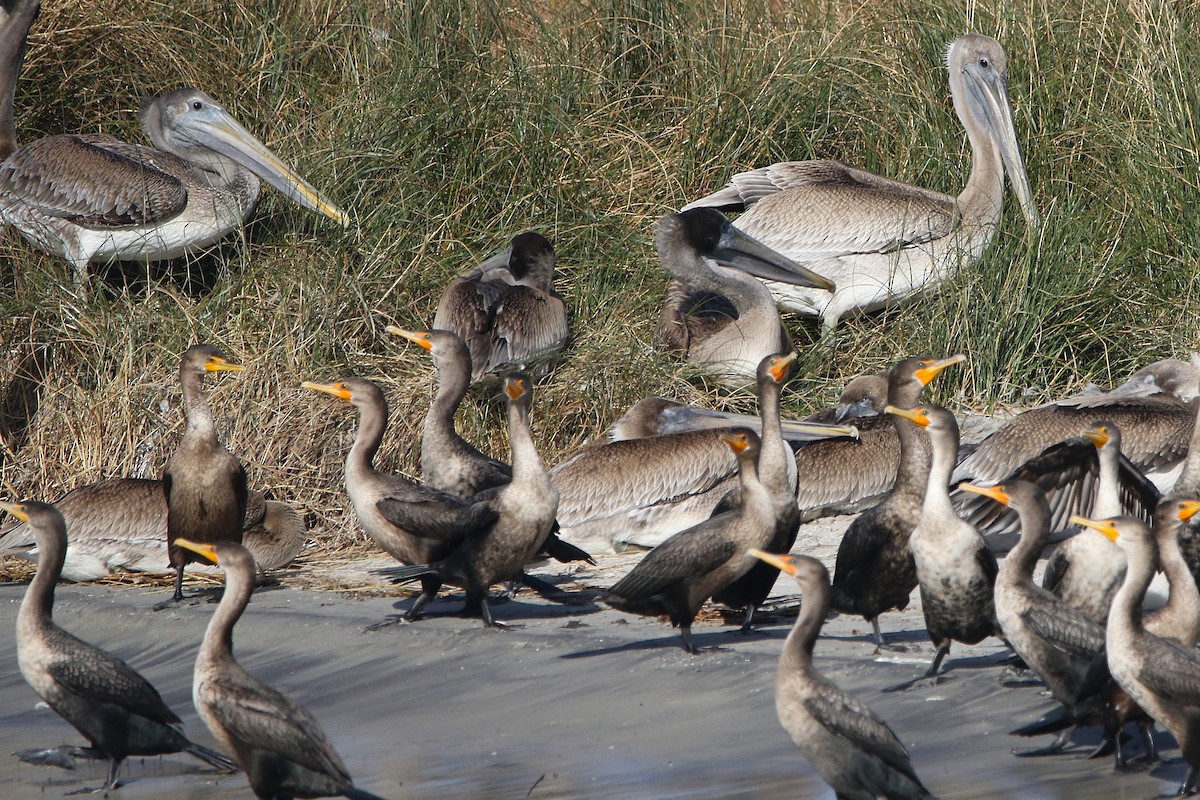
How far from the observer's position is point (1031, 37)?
9.51m

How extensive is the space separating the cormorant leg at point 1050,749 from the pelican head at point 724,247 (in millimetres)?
4448

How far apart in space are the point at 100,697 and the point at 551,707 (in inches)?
49.0

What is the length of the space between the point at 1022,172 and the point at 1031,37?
1194 millimetres

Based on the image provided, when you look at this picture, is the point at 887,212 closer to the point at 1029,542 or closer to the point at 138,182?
the point at 138,182

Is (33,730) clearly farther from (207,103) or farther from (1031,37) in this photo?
(1031,37)

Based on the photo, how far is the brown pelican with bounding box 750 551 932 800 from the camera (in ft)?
12.1

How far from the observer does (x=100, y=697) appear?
4359 mm

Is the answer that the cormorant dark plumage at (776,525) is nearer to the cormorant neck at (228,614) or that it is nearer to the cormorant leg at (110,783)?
the cormorant neck at (228,614)

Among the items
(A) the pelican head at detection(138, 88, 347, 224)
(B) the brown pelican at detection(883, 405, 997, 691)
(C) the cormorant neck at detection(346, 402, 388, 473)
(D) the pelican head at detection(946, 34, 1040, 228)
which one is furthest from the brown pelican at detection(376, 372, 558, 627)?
(D) the pelican head at detection(946, 34, 1040, 228)

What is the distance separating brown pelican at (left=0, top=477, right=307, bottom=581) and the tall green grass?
0.60 m

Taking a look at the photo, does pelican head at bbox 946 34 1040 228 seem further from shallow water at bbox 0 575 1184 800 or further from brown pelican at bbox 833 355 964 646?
brown pelican at bbox 833 355 964 646

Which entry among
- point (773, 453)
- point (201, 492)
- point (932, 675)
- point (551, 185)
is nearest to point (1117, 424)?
point (773, 453)

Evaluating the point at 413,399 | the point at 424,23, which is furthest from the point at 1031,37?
the point at 413,399

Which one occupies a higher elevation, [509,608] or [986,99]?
[986,99]
